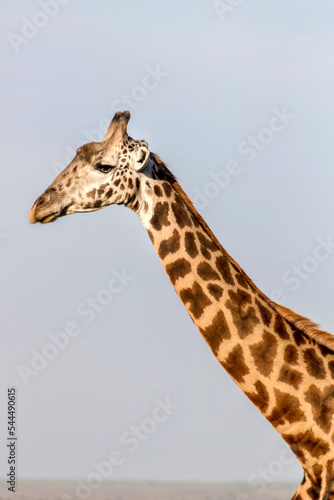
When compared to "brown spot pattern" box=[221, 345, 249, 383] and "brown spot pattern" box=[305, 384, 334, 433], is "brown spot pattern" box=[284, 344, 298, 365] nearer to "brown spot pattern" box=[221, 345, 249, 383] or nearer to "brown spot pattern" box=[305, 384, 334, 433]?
"brown spot pattern" box=[305, 384, 334, 433]

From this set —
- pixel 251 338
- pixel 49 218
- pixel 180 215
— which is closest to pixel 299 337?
pixel 251 338

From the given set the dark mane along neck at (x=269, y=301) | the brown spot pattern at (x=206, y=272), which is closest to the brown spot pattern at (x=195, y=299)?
the brown spot pattern at (x=206, y=272)

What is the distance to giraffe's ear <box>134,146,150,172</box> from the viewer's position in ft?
35.0

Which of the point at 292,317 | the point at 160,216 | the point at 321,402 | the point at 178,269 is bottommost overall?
the point at 321,402

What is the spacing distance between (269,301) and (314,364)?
0.86 metres

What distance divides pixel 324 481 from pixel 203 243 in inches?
113

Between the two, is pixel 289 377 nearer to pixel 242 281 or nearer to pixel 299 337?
pixel 299 337

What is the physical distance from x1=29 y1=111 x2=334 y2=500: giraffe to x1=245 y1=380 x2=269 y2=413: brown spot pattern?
11 millimetres

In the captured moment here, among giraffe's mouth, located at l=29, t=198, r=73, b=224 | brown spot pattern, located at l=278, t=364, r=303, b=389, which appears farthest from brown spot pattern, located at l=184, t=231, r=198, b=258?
brown spot pattern, located at l=278, t=364, r=303, b=389

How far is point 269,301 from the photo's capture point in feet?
35.0

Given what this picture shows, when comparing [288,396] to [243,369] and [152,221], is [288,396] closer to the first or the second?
[243,369]

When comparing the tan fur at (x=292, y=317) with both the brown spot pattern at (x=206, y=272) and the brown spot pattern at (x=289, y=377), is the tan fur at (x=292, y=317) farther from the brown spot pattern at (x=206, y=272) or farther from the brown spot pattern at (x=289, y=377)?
the brown spot pattern at (x=289, y=377)

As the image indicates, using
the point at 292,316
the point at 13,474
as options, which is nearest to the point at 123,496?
the point at 13,474

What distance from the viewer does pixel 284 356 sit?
408 inches
